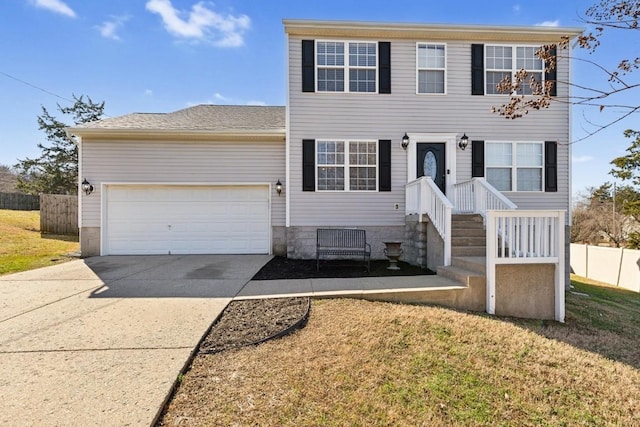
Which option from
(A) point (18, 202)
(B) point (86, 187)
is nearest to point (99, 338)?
(B) point (86, 187)

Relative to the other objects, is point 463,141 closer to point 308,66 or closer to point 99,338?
point 308,66

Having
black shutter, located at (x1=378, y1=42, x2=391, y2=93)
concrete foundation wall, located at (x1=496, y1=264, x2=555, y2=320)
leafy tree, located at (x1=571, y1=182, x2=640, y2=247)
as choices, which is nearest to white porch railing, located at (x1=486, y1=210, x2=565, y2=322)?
concrete foundation wall, located at (x1=496, y1=264, x2=555, y2=320)

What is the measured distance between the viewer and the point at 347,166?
28.9ft

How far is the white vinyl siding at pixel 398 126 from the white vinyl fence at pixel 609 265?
662cm

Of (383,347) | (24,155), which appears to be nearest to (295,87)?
(383,347)

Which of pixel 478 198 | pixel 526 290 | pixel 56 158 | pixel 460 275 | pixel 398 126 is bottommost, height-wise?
pixel 526 290

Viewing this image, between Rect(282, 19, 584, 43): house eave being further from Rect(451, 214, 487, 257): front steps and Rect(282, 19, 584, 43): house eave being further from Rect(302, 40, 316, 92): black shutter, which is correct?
Rect(451, 214, 487, 257): front steps

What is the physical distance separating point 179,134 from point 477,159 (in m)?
8.77

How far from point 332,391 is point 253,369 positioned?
0.80m

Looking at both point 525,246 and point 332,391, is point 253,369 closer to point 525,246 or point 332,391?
point 332,391

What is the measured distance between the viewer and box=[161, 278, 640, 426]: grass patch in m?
2.47

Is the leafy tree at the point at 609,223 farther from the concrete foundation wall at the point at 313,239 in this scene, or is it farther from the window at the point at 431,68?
the concrete foundation wall at the point at 313,239

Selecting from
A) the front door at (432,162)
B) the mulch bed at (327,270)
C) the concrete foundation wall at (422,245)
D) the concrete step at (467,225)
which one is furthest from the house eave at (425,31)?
the mulch bed at (327,270)

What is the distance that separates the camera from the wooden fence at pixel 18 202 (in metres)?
20.6
